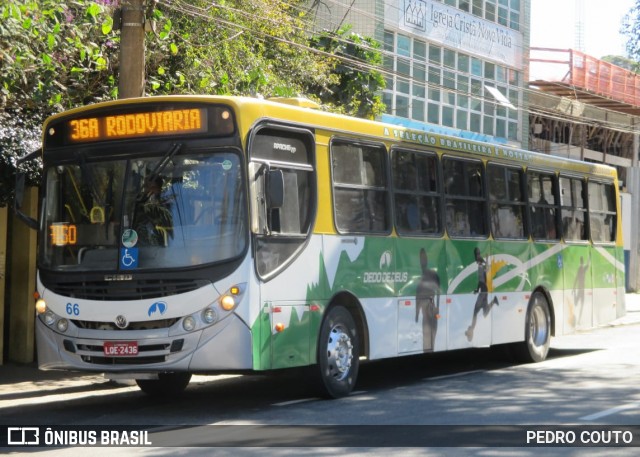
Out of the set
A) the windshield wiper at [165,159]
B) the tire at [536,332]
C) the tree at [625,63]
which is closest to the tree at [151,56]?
the windshield wiper at [165,159]

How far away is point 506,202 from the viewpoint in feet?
53.3

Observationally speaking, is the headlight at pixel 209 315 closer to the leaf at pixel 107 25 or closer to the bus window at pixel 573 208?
the leaf at pixel 107 25

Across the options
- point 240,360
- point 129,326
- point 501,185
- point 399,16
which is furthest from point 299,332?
point 399,16

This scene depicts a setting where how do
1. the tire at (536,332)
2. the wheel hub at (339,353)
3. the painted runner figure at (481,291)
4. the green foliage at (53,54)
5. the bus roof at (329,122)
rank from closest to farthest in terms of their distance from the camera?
the bus roof at (329,122)
the wheel hub at (339,353)
the green foliage at (53,54)
the painted runner figure at (481,291)
the tire at (536,332)

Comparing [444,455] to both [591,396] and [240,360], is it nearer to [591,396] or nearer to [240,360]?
[240,360]

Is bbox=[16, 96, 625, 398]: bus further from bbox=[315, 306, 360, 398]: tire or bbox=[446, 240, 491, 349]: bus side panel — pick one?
bbox=[446, 240, 491, 349]: bus side panel

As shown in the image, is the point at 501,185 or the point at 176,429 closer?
the point at 176,429

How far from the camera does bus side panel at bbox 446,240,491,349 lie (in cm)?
1465

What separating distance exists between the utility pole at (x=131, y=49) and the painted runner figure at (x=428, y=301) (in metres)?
4.29

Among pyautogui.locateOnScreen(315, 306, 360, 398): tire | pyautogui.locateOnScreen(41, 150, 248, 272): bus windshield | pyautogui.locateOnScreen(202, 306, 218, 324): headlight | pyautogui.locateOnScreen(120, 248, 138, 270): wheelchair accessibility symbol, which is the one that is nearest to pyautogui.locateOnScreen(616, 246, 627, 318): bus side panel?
pyautogui.locateOnScreen(315, 306, 360, 398): tire

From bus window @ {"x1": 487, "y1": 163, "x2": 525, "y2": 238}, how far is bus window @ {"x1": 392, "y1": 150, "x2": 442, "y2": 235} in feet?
5.49

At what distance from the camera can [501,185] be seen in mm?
16141

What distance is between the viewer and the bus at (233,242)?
1077cm

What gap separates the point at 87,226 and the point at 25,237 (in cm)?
477
